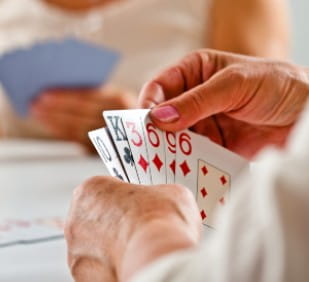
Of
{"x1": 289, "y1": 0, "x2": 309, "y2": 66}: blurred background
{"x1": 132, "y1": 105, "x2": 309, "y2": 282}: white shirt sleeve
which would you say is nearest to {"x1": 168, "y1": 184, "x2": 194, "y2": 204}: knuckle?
{"x1": 132, "y1": 105, "x2": 309, "y2": 282}: white shirt sleeve

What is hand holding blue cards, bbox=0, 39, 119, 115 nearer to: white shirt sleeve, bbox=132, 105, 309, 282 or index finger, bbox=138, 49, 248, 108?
index finger, bbox=138, 49, 248, 108

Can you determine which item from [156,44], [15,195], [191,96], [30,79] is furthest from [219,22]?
[191,96]

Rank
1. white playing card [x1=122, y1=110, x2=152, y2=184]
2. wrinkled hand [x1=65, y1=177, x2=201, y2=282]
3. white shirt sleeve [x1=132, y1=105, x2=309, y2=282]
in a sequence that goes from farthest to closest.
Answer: white playing card [x1=122, y1=110, x2=152, y2=184]
wrinkled hand [x1=65, y1=177, x2=201, y2=282]
white shirt sleeve [x1=132, y1=105, x2=309, y2=282]

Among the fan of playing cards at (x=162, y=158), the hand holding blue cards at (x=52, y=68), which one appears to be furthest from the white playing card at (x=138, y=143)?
the hand holding blue cards at (x=52, y=68)

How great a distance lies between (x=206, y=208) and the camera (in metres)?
0.85

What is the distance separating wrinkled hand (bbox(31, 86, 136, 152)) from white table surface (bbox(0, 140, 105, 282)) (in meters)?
0.06

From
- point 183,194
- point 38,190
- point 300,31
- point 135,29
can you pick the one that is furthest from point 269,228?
point 300,31

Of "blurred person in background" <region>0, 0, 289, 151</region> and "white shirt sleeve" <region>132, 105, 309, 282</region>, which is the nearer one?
"white shirt sleeve" <region>132, 105, 309, 282</region>

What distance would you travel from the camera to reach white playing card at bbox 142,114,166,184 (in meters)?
0.83

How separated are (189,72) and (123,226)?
0.45 metres

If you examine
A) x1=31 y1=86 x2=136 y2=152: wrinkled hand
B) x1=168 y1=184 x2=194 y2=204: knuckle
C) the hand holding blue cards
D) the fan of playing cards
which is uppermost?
x1=168 y1=184 x2=194 y2=204: knuckle

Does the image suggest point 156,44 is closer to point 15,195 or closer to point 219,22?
point 219,22

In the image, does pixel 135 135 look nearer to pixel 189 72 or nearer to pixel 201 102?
Answer: pixel 201 102

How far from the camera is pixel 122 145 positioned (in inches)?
32.9
